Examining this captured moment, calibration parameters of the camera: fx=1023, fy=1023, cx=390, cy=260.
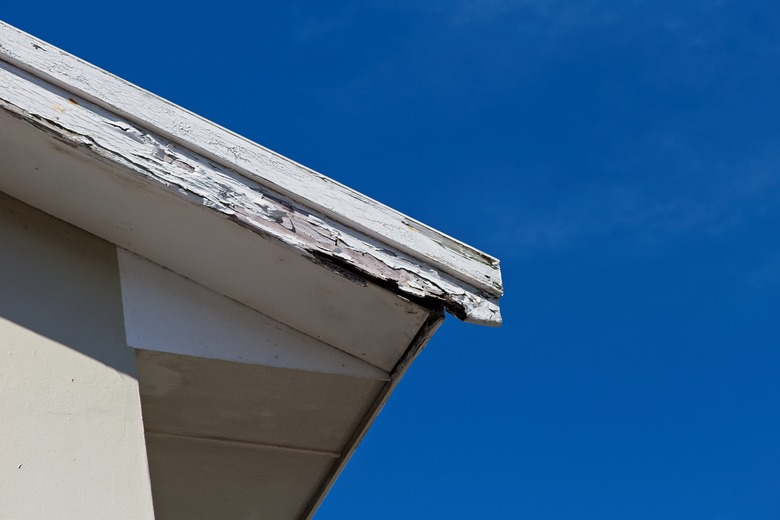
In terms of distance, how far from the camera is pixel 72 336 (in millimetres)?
1965

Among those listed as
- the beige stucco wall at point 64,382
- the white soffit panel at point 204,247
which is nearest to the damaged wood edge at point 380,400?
the white soffit panel at point 204,247

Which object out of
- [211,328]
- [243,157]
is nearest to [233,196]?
[243,157]

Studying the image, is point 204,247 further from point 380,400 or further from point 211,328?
point 380,400

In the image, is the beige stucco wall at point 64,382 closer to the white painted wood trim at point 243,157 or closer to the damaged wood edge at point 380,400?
the white painted wood trim at point 243,157

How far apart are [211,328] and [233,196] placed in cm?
34

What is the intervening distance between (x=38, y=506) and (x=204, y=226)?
2.14 ft

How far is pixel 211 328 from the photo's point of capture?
218 cm

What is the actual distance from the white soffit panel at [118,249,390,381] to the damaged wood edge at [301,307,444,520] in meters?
0.05

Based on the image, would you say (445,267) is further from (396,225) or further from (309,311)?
(309,311)

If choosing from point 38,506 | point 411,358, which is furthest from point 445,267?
point 38,506

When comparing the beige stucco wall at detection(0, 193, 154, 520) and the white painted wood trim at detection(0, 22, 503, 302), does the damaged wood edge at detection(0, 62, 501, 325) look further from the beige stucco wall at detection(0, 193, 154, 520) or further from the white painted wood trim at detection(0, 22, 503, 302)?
the beige stucco wall at detection(0, 193, 154, 520)

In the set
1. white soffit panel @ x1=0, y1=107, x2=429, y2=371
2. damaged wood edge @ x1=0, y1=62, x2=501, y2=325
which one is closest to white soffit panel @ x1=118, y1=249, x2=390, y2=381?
white soffit panel @ x1=0, y1=107, x2=429, y2=371

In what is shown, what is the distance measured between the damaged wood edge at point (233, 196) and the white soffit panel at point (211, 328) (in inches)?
10.6

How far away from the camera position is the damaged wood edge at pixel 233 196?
1.97 m
